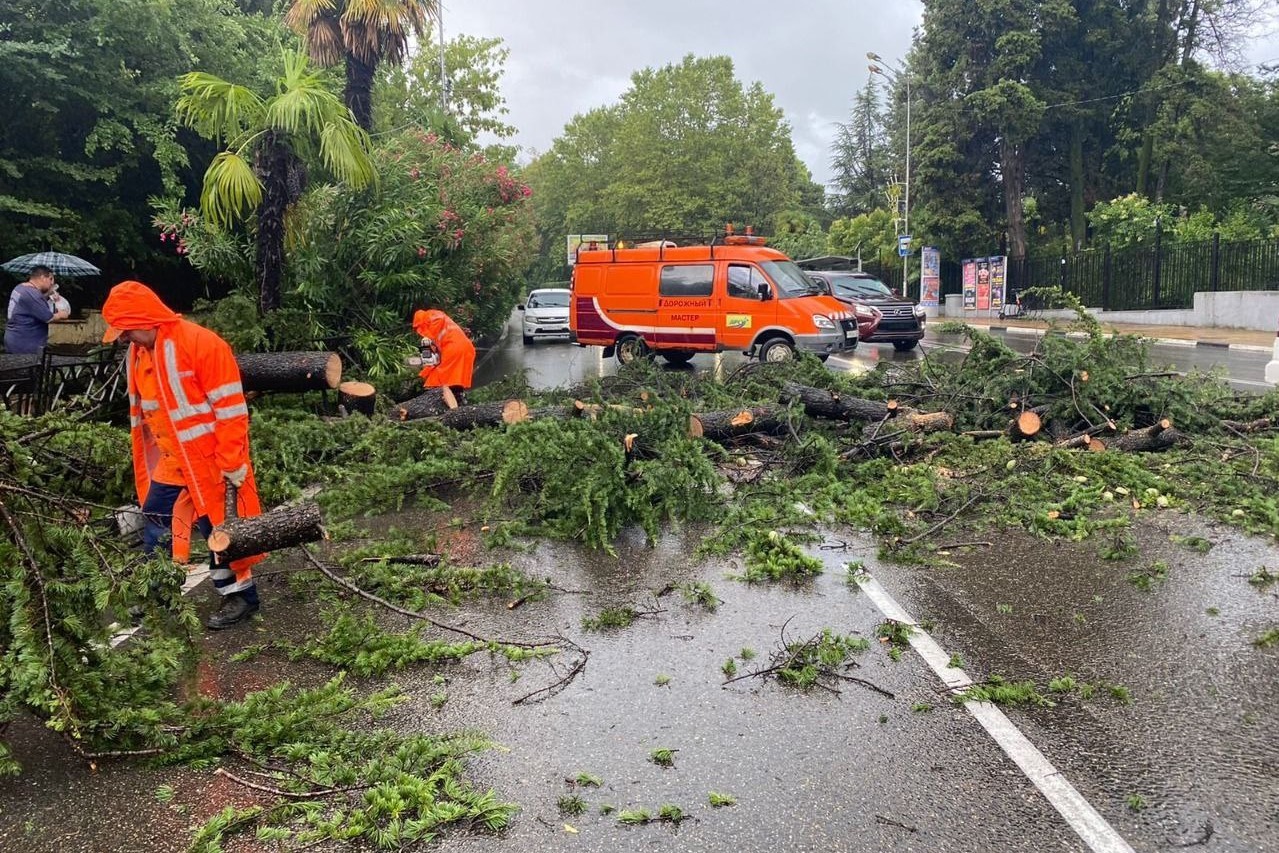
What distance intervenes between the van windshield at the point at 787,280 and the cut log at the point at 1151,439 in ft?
25.4

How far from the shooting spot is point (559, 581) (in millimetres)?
5574

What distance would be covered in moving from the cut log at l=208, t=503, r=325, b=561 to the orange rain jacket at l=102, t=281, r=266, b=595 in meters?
0.20

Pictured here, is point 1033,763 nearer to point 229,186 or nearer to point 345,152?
point 345,152

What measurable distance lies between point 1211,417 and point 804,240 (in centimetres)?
3885

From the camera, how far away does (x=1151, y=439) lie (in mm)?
7832

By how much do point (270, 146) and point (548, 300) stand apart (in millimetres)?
15528

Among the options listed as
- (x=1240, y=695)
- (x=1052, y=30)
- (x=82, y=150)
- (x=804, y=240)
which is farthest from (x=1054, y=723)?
(x=804, y=240)

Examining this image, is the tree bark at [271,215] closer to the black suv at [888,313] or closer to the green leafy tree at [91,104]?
the green leafy tree at [91,104]

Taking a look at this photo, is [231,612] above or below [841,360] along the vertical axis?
below

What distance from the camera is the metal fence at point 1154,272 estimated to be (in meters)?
24.2

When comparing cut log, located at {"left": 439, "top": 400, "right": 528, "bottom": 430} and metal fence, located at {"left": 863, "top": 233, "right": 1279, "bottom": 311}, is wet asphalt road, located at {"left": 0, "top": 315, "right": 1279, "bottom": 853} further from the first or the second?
metal fence, located at {"left": 863, "top": 233, "right": 1279, "bottom": 311}

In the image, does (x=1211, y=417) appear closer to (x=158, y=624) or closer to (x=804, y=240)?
(x=158, y=624)

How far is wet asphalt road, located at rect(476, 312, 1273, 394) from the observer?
586 inches

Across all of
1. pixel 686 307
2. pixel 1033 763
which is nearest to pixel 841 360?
pixel 686 307
